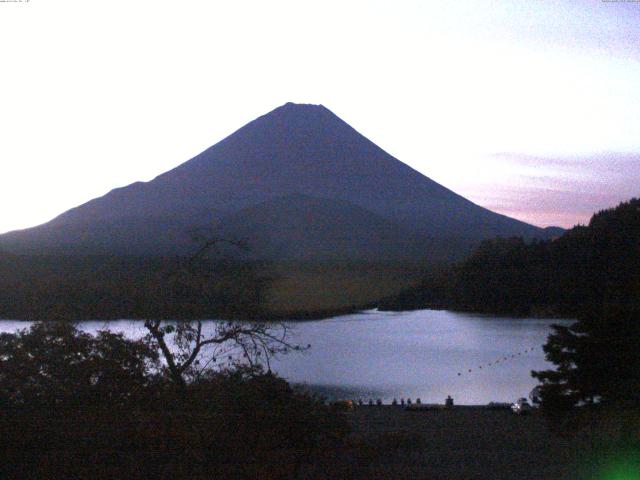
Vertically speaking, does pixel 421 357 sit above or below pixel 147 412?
below

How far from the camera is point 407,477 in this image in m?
4.23

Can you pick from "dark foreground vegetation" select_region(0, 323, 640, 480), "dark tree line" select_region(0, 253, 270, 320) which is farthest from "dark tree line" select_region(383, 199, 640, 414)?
"dark tree line" select_region(0, 253, 270, 320)

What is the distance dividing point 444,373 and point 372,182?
83.8 feet

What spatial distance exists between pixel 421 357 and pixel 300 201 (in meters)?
11.4

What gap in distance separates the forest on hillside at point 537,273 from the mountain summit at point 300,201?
2.80 m

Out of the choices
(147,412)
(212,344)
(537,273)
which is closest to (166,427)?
(147,412)

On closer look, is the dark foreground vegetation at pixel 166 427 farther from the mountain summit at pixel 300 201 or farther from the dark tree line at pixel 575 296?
the mountain summit at pixel 300 201

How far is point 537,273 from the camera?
18031 mm

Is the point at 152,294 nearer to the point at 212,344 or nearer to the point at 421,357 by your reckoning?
the point at 212,344

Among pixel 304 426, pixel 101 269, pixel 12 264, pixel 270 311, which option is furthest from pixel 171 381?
pixel 12 264

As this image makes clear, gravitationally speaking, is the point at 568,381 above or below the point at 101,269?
below

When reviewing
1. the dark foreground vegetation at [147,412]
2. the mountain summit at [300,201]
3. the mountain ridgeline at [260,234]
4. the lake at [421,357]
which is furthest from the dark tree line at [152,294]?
the mountain summit at [300,201]

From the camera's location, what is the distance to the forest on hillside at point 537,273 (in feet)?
52.6

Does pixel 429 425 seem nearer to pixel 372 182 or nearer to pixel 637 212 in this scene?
pixel 637 212
